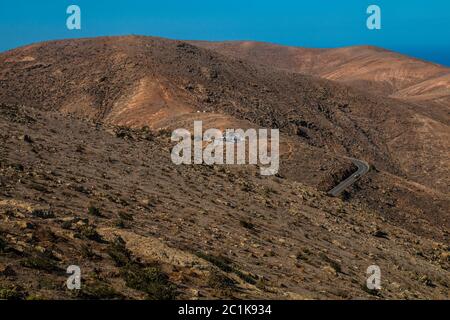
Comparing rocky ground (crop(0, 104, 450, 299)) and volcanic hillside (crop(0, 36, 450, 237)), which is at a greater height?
volcanic hillside (crop(0, 36, 450, 237))

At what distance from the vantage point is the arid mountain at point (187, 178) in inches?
749

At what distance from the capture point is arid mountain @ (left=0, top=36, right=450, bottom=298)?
19.0m

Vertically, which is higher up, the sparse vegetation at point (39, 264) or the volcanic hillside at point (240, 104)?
the volcanic hillside at point (240, 104)

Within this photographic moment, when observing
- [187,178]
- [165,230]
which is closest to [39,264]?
[165,230]

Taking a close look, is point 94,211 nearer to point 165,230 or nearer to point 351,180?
point 165,230

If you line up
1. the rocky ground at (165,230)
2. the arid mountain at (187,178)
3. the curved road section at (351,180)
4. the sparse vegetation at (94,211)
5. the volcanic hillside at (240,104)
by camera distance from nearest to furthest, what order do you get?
1. the rocky ground at (165,230)
2. the arid mountain at (187,178)
3. the sparse vegetation at (94,211)
4. the curved road section at (351,180)
5. the volcanic hillside at (240,104)

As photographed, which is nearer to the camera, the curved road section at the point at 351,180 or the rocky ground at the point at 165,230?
the rocky ground at the point at 165,230

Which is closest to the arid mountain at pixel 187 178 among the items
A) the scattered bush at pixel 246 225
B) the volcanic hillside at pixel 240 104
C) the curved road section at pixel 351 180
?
the scattered bush at pixel 246 225

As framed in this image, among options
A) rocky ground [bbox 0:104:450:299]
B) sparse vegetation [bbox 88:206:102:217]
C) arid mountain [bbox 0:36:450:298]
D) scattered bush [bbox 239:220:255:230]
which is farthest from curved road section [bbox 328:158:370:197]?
sparse vegetation [bbox 88:206:102:217]

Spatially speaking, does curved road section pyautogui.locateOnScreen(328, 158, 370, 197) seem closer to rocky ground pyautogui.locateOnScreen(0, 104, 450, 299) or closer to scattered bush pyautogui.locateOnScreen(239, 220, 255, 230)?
rocky ground pyautogui.locateOnScreen(0, 104, 450, 299)

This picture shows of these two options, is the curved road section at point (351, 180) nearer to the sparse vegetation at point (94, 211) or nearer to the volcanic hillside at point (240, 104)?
the volcanic hillside at point (240, 104)

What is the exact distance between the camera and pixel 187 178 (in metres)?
33.1

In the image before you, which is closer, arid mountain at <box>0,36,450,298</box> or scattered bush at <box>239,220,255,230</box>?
arid mountain at <box>0,36,450,298</box>
